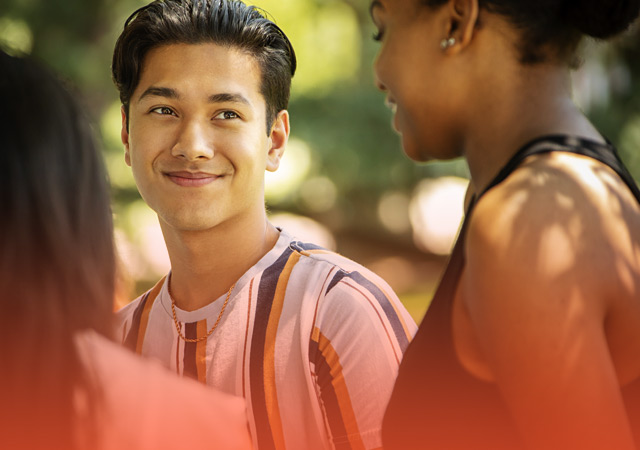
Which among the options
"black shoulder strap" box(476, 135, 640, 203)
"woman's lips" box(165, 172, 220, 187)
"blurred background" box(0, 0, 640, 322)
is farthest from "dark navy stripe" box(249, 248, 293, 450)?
"blurred background" box(0, 0, 640, 322)

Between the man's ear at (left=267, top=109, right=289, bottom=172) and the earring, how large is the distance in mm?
1239

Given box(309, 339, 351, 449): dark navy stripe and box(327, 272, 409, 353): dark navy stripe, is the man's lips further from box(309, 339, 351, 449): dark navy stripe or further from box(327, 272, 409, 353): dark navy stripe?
box(309, 339, 351, 449): dark navy stripe

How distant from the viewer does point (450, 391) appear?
132cm

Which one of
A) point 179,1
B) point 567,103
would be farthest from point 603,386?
point 179,1

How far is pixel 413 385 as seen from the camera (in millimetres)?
1379

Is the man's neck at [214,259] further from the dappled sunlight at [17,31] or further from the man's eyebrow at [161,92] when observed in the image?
the dappled sunlight at [17,31]

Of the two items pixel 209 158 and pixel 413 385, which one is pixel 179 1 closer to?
pixel 209 158

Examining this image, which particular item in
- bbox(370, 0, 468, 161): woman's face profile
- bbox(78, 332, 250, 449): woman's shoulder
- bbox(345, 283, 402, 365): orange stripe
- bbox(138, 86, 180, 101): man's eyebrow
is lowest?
bbox(345, 283, 402, 365): orange stripe

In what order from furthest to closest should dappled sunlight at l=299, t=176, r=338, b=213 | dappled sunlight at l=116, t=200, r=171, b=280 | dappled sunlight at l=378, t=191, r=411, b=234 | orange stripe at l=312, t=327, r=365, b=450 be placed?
1. dappled sunlight at l=378, t=191, r=411, b=234
2. dappled sunlight at l=299, t=176, r=338, b=213
3. dappled sunlight at l=116, t=200, r=171, b=280
4. orange stripe at l=312, t=327, r=365, b=450

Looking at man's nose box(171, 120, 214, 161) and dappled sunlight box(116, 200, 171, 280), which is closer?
man's nose box(171, 120, 214, 161)

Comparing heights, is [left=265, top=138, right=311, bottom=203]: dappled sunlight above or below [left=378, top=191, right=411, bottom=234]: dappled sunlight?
above

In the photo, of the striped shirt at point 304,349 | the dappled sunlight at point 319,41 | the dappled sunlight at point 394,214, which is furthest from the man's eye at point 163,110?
the dappled sunlight at point 394,214

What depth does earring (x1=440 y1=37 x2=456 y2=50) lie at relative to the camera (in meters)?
1.34

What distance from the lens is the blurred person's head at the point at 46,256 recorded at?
4.10 ft
